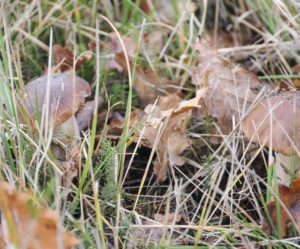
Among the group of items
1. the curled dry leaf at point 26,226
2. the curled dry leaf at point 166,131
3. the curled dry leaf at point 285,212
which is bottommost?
the curled dry leaf at point 285,212

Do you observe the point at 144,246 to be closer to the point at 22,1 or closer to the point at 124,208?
the point at 124,208

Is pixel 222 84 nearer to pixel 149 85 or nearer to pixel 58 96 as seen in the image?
pixel 149 85

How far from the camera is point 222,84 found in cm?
208

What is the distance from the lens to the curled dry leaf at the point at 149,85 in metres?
2.19

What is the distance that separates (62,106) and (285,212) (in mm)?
754

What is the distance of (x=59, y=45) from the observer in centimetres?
228

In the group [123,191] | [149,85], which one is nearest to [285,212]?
[123,191]

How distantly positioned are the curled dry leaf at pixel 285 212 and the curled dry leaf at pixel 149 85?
0.80 metres

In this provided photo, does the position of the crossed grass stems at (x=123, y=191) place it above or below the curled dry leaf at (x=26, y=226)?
below

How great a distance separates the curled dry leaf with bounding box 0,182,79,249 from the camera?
1.18 m

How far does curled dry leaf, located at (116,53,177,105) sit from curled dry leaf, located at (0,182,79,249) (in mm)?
1034

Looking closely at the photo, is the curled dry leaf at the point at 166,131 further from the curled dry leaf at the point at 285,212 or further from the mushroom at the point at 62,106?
the curled dry leaf at the point at 285,212

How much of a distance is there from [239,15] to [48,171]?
138 centimetres

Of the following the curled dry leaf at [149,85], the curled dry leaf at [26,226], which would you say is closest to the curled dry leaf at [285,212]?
the curled dry leaf at [26,226]
